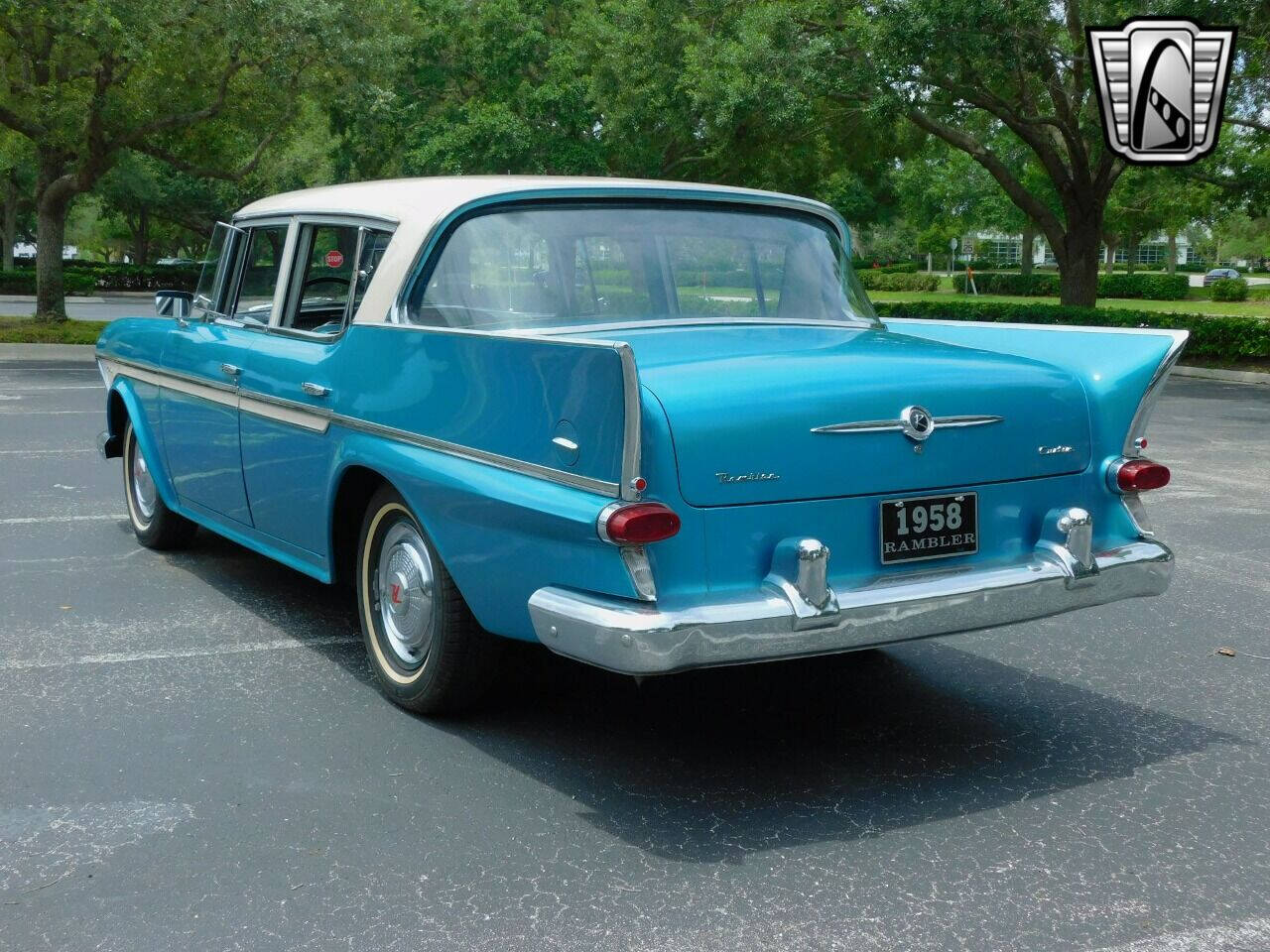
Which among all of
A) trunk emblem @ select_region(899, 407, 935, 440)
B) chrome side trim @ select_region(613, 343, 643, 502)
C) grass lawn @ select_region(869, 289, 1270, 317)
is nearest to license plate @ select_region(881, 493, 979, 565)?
trunk emblem @ select_region(899, 407, 935, 440)

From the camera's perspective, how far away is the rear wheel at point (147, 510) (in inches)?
283

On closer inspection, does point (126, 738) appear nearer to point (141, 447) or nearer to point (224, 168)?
point (141, 447)

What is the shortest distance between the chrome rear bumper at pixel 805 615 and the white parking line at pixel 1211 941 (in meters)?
1.11

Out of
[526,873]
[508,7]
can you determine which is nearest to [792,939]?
[526,873]

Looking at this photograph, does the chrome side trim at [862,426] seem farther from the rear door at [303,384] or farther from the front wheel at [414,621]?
the rear door at [303,384]

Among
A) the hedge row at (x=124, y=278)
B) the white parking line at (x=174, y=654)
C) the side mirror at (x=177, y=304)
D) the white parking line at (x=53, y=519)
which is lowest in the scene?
the white parking line at (x=174, y=654)

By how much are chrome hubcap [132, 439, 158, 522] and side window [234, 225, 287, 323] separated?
1.50 meters

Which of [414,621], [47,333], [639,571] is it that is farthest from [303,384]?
[47,333]

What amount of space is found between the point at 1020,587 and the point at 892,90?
17437 mm

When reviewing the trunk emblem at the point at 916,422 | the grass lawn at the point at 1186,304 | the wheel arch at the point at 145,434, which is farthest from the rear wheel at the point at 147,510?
the grass lawn at the point at 1186,304

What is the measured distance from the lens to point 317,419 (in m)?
5.11

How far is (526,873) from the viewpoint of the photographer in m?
3.54

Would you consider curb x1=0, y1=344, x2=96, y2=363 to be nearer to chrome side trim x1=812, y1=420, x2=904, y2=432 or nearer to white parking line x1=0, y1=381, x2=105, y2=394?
white parking line x1=0, y1=381, x2=105, y2=394

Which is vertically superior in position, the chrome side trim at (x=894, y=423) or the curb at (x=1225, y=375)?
the chrome side trim at (x=894, y=423)
